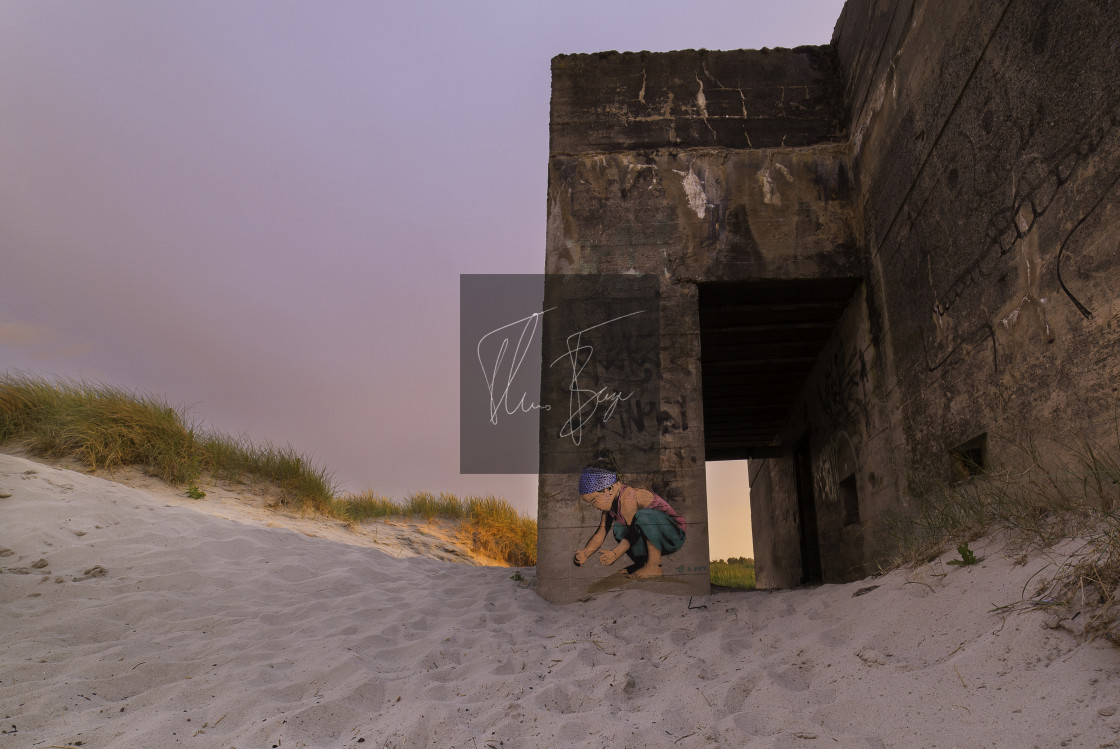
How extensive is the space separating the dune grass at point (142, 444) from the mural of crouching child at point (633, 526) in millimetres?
5022

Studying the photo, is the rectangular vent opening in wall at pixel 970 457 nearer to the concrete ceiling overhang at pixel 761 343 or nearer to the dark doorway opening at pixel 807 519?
the concrete ceiling overhang at pixel 761 343

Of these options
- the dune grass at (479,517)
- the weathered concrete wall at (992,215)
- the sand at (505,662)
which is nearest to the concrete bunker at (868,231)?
the weathered concrete wall at (992,215)

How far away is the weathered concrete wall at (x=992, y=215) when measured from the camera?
127 inches

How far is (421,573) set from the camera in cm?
664

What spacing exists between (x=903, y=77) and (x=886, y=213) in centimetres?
108

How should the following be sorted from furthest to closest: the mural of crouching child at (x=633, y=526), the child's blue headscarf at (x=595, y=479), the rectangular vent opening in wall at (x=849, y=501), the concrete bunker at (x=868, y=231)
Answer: the rectangular vent opening in wall at (x=849, y=501), the child's blue headscarf at (x=595, y=479), the mural of crouching child at (x=633, y=526), the concrete bunker at (x=868, y=231)

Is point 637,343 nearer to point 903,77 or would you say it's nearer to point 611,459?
point 611,459

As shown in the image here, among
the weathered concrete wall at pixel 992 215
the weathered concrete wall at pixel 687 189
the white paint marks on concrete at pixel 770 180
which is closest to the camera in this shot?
the weathered concrete wall at pixel 992 215

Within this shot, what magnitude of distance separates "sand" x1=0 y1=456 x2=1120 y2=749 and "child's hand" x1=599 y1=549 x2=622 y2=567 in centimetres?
29

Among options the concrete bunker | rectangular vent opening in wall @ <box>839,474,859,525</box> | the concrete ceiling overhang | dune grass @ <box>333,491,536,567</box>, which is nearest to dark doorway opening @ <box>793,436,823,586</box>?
the concrete ceiling overhang

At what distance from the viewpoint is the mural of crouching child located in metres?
5.61

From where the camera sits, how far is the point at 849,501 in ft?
24.8

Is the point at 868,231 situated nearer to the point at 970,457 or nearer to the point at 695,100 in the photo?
the point at 695,100

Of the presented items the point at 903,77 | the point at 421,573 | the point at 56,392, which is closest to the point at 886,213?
the point at 903,77
